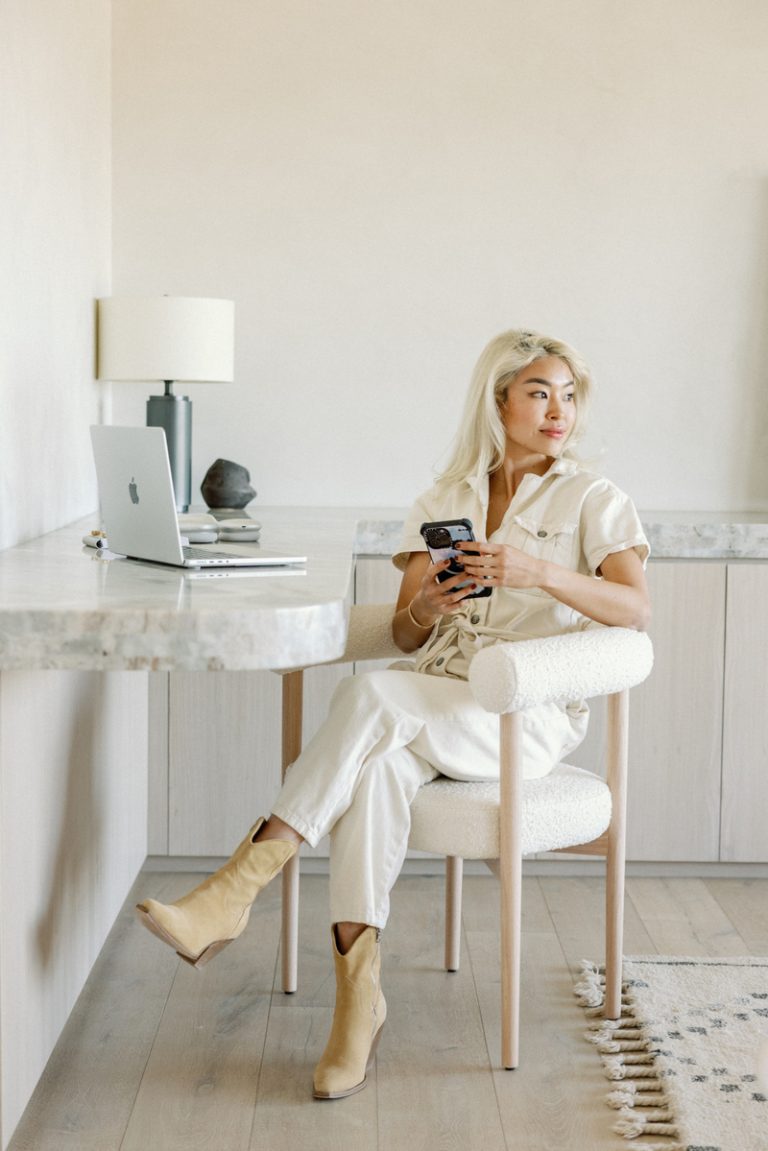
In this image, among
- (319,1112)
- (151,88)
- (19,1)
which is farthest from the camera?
(151,88)

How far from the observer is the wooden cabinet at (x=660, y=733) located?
2.96m

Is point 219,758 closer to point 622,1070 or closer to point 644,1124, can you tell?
point 622,1070

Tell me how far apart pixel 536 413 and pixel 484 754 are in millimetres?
630

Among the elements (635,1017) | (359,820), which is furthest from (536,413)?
(635,1017)

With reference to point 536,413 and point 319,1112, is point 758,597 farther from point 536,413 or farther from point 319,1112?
point 319,1112

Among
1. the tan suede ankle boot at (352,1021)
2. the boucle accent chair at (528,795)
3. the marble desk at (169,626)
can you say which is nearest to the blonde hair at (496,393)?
the boucle accent chair at (528,795)

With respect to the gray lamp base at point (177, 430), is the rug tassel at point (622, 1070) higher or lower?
lower

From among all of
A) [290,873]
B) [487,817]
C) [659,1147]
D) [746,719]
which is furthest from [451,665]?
[746,719]

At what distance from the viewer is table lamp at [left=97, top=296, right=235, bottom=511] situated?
304 cm

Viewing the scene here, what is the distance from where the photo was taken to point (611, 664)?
6.59 ft

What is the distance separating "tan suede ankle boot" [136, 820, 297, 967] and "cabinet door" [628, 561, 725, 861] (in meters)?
1.25

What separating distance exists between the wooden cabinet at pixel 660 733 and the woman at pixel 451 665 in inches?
26.1

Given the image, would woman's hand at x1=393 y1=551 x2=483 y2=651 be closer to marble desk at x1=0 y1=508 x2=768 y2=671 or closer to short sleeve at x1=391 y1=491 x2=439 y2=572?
short sleeve at x1=391 y1=491 x2=439 y2=572

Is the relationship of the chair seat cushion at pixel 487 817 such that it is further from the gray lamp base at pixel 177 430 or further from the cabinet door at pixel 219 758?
the gray lamp base at pixel 177 430
